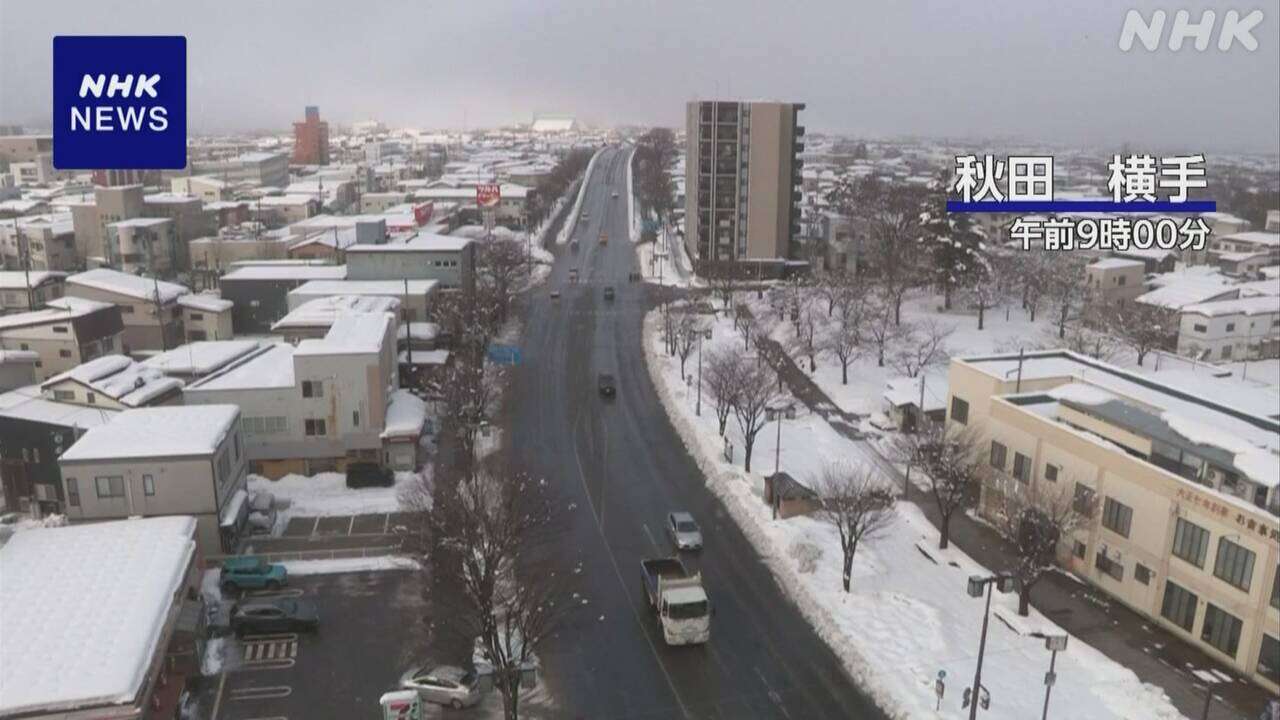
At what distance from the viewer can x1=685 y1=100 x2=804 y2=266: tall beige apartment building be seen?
5481 cm

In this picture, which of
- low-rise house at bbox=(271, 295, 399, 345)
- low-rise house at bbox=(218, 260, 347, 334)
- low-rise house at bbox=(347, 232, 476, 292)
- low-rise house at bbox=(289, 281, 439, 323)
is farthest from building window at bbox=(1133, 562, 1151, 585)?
low-rise house at bbox=(218, 260, 347, 334)

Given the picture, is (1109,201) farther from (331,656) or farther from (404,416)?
(404,416)

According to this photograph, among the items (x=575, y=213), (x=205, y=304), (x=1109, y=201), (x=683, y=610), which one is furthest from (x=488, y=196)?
(x=1109, y=201)

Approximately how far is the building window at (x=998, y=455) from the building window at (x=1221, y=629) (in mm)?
5928

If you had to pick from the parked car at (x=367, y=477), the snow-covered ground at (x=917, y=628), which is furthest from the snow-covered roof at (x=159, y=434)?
the snow-covered ground at (x=917, y=628)

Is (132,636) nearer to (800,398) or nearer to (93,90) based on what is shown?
(93,90)

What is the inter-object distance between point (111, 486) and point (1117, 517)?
20660 millimetres

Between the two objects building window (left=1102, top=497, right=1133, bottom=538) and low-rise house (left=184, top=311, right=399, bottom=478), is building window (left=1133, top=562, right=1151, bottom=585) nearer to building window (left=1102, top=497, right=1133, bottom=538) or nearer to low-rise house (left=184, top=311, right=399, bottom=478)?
building window (left=1102, top=497, right=1133, bottom=538)

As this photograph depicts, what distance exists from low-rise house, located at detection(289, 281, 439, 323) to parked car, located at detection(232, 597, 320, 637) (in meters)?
18.2

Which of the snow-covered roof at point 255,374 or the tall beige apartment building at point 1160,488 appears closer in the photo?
the tall beige apartment building at point 1160,488

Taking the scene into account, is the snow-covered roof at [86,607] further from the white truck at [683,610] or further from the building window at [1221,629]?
the building window at [1221,629]

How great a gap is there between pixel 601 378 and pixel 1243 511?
20.7 m

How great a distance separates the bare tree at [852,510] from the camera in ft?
57.7

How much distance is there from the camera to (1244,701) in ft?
47.7
